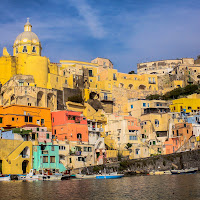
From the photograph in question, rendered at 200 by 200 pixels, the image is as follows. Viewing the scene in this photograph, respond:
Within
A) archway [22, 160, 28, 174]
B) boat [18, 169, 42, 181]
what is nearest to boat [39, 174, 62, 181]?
boat [18, 169, 42, 181]

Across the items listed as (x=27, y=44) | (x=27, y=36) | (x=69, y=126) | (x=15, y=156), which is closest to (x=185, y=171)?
(x=69, y=126)

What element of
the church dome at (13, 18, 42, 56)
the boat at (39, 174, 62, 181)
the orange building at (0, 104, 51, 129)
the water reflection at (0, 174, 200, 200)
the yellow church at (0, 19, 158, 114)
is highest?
the church dome at (13, 18, 42, 56)

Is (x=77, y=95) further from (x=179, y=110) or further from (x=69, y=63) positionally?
(x=179, y=110)

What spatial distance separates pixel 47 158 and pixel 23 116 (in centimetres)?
919

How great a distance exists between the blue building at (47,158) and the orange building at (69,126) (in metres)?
5.67

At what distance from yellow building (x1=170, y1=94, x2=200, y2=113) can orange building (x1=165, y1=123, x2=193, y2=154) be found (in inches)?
365

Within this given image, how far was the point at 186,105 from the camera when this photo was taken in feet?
260

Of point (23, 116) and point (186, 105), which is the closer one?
point (23, 116)

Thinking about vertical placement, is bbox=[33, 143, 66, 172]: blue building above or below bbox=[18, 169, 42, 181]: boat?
above

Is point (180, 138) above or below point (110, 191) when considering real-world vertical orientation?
above

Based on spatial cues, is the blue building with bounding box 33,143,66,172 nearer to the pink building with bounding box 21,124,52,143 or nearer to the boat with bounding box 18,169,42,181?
the pink building with bounding box 21,124,52,143

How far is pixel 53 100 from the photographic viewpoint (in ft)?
239

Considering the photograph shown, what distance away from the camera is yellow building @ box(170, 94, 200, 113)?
258 ft

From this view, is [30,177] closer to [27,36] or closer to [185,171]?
[185,171]
